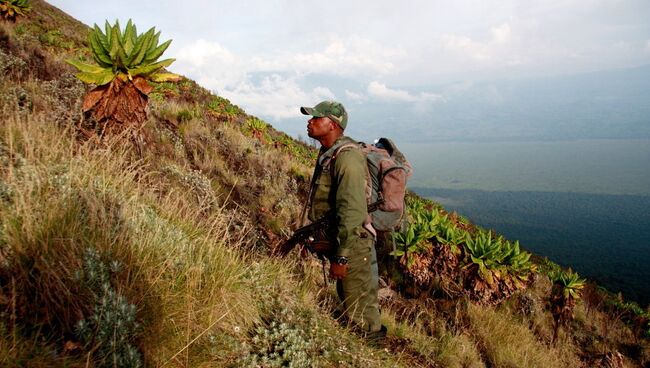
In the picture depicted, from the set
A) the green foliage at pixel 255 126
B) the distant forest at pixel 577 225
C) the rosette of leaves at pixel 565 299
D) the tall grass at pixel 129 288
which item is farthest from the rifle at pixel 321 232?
the distant forest at pixel 577 225

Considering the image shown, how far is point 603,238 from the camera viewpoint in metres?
97.8

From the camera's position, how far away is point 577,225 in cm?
11512

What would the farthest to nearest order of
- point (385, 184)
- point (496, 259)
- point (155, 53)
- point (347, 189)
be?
point (496, 259) < point (155, 53) < point (385, 184) < point (347, 189)

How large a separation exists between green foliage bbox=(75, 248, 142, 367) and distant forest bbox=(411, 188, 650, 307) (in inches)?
1436

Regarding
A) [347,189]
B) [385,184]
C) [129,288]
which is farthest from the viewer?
[385,184]

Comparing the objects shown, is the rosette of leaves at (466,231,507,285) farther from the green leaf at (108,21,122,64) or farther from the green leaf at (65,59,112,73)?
the green leaf at (65,59,112,73)

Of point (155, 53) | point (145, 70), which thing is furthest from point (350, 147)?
point (155, 53)

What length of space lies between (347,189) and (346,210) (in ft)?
0.60

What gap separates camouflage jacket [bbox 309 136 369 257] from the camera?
329cm

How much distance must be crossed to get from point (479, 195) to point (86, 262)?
612ft

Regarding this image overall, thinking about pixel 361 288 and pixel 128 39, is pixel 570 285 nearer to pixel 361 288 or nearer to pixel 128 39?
pixel 361 288

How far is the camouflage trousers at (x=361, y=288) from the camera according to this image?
145 inches

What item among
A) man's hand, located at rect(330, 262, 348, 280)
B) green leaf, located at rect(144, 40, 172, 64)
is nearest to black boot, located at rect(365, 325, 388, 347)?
man's hand, located at rect(330, 262, 348, 280)

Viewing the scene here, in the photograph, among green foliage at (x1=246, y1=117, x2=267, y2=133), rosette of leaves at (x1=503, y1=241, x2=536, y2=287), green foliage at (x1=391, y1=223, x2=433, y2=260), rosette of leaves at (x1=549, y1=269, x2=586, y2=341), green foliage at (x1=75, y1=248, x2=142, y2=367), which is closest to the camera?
green foliage at (x1=75, y1=248, x2=142, y2=367)
